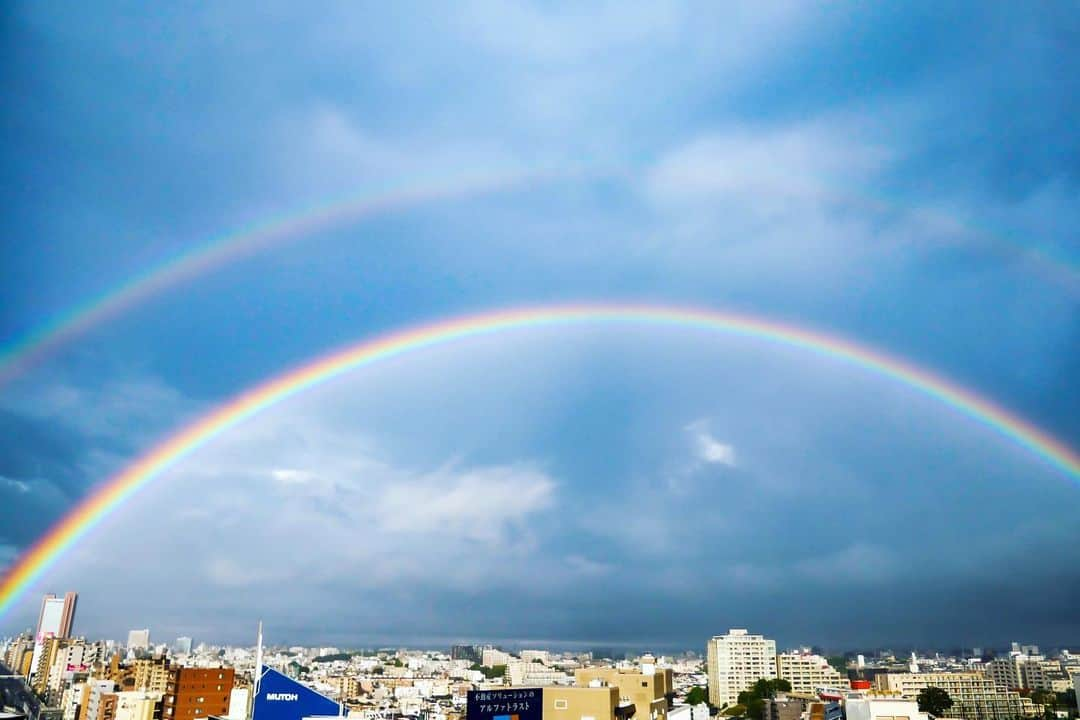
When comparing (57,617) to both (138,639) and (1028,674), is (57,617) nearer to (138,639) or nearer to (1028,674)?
(138,639)

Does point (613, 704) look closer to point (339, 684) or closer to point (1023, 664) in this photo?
point (339, 684)

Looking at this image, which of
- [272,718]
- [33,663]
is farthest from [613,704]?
[33,663]

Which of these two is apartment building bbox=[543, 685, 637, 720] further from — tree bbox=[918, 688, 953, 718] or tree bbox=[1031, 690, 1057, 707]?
tree bbox=[1031, 690, 1057, 707]

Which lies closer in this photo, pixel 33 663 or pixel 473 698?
pixel 473 698

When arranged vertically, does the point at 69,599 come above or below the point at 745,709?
above

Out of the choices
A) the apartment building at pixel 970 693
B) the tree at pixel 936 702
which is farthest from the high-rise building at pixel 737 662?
the tree at pixel 936 702

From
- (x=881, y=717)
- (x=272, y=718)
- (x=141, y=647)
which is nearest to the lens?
(x=272, y=718)

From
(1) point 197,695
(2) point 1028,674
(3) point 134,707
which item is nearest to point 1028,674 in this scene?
(2) point 1028,674

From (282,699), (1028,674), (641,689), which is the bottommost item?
(641,689)
